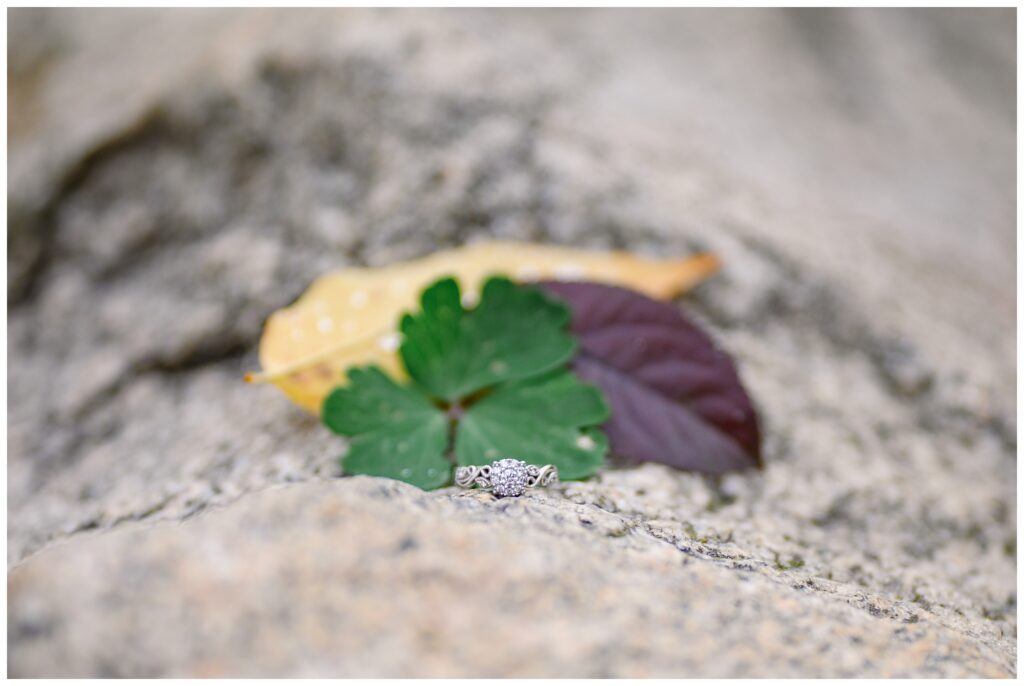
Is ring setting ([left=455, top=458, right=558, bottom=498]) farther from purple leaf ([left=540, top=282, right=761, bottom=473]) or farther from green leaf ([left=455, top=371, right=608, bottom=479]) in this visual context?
purple leaf ([left=540, top=282, right=761, bottom=473])

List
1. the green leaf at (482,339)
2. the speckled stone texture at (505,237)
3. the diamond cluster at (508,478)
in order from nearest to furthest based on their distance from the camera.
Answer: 1. the speckled stone texture at (505,237)
2. the diamond cluster at (508,478)
3. the green leaf at (482,339)

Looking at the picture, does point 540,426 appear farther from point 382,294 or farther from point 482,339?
point 382,294

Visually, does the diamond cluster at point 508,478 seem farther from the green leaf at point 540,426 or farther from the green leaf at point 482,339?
the green leaf at point 482,339

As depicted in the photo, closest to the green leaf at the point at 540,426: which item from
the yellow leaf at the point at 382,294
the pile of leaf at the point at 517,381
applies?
the pile of leaf at the point at 517,381

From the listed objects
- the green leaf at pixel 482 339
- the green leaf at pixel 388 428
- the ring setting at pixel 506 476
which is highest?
the green leaf at pixel 482 339

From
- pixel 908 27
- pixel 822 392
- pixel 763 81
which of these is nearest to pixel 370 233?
pixel 822 392

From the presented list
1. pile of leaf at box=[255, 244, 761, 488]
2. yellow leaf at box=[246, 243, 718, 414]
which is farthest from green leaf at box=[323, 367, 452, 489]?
yellow leaf at box=[246, 243, 718, 414]

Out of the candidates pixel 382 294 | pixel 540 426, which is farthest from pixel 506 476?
pixel 382 294
